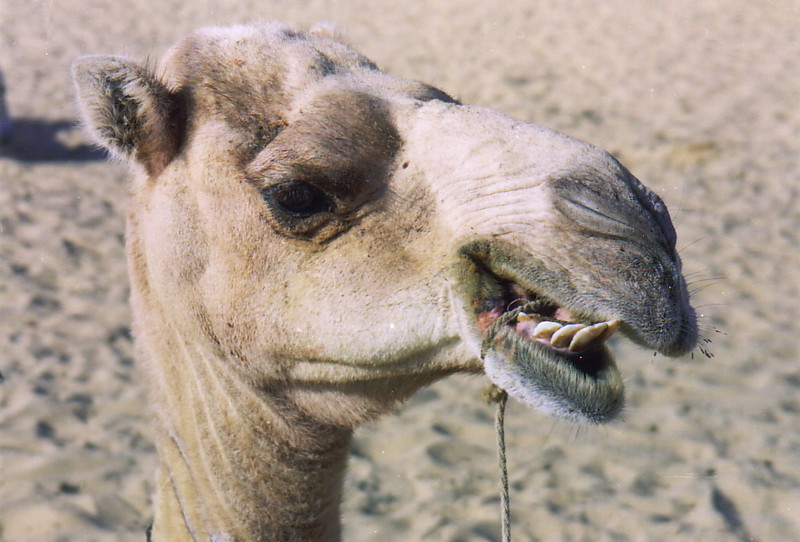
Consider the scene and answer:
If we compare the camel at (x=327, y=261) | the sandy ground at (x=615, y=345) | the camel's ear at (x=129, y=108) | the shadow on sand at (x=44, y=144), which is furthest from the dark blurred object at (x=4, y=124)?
the camel's ear at (x=129, y=108)

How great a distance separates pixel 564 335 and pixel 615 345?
436 cm

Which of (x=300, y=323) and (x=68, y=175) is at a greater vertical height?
(x=300, y=323)

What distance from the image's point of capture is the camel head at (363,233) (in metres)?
1.63

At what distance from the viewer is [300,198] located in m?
2.00

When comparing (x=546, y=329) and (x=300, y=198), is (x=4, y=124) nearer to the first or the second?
(x=300, y=198)

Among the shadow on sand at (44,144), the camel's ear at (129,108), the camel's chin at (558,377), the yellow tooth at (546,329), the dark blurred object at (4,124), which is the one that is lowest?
the shadow on sand at (44,144)

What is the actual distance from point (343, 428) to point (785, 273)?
557 cm

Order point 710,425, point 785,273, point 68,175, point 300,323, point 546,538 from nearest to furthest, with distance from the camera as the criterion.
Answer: point 300,323
point 546,538
point 710,425
point 785,273
point 68,175

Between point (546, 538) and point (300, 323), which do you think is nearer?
point (300, 323)

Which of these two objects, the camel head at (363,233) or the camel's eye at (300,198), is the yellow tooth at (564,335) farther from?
the camel's eye at (300,198)

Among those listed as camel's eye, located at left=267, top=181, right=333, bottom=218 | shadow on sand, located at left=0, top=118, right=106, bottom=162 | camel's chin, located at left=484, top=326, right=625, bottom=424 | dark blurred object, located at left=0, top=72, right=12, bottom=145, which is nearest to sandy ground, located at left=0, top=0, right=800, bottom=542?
shadow on sand, located at left=0, top=118, right=106, bottom=162

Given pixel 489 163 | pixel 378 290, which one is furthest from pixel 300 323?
pixel 489 163

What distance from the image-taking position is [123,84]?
212 centimetres

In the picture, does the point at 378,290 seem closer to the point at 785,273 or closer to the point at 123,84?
the point at 123,84
